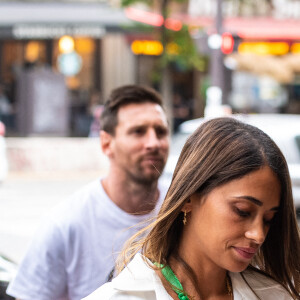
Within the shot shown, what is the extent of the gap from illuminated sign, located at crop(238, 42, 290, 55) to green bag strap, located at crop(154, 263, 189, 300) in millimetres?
23550

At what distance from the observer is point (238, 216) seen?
2166 mm

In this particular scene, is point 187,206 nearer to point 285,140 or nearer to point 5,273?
point 5,273

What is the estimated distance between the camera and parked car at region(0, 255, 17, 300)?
4.39 meters

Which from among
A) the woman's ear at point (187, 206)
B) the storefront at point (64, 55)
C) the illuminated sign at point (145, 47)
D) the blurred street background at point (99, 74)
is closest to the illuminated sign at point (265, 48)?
the blurred street background at point (99, 74)

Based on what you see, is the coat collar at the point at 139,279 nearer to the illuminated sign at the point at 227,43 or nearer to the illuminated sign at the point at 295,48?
the illuminated sign at the point at 227,43

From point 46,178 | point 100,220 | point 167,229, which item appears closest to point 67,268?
point 100,220

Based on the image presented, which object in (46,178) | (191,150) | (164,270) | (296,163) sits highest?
(191,150)

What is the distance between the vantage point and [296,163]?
1036 centimetres

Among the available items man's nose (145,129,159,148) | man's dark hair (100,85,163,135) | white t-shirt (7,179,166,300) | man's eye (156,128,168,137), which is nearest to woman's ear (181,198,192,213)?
white t-shirt (7,179,166,300)

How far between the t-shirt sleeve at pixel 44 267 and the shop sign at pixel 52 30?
56.5 feet

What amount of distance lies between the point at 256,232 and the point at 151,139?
1828mm

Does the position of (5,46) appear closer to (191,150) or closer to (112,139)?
(112,139)

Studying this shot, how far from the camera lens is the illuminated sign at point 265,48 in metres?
25.7

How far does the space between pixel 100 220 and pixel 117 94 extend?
2.77 feet
